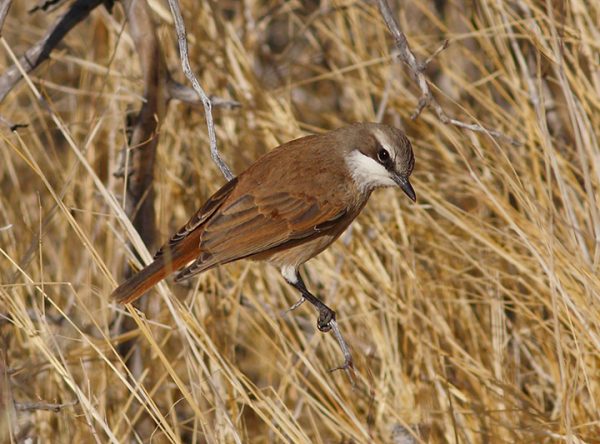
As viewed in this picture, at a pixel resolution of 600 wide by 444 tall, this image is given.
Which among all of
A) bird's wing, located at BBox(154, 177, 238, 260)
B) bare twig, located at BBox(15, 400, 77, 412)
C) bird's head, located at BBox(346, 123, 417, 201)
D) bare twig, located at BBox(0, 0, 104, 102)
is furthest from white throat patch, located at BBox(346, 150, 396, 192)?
bare twig, located at BBox(15, 400, 77, 412)

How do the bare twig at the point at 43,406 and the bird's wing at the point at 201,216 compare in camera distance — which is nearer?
the bare twig at the point at 43,406

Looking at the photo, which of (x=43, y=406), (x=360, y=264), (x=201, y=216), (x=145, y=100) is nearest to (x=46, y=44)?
(x=145, y=100)

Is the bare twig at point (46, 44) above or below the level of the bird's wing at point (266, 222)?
above

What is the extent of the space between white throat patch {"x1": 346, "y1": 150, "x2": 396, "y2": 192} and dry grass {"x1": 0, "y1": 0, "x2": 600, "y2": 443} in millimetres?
313

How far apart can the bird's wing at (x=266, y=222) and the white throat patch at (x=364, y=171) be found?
153mm

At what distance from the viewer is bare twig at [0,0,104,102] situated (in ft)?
10.9

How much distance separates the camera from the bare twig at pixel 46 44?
10.9ft

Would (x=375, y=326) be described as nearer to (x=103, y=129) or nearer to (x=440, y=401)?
(x=440, y=401)

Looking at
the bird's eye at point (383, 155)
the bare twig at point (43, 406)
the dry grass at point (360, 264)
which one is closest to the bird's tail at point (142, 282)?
the dry grass at point (360, 264)

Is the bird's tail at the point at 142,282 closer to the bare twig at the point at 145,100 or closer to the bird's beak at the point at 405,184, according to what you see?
the bare twig at the point at 145,100

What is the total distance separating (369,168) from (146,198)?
0.94 m

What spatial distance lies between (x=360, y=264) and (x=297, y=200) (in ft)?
1.84

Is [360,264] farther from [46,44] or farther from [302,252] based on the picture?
[46,44]

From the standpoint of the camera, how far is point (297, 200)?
357 centimetres
